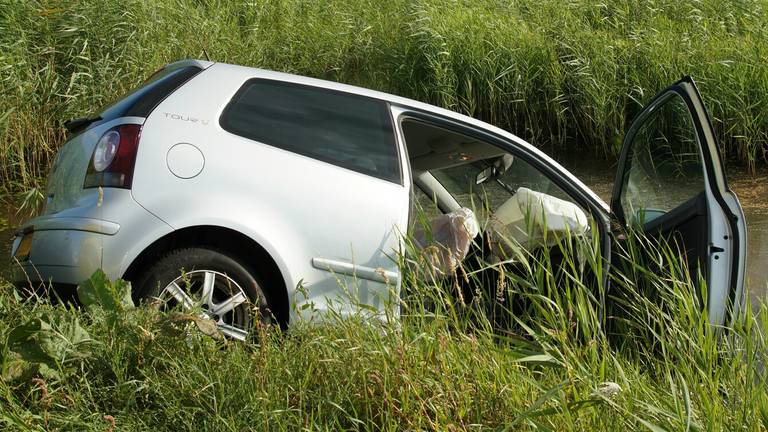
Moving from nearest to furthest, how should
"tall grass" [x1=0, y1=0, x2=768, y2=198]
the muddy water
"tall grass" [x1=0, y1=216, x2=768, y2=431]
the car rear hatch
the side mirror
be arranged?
"tall grass" [x1=0, y1=216, x2=768, y2=431] < the car rear hatch < the side mirror < the muddy water < "tall grass" [x1=0, y1=0, x2=768, y2=198]

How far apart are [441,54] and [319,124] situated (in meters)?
6.15

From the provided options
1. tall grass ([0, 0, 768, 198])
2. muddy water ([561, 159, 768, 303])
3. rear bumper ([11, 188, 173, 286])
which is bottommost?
muddy water ([561, 159, 768, 303])

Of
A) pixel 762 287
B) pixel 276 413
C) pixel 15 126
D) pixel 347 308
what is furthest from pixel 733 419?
pixel 15 126

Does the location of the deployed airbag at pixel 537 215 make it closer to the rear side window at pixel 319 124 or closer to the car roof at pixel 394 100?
the car roof at pixel 394 100

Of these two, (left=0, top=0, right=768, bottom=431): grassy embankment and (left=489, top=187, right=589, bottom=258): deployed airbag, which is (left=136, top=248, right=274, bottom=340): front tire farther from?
(left=489, top=187, right=589, bottom=258): deployed airbag

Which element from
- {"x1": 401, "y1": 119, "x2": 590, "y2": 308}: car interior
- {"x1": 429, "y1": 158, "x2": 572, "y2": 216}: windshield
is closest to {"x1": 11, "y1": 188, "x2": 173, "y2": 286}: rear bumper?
{"x1": 401, "y1": 119, "x2": 590, "y2": 308}: car interior

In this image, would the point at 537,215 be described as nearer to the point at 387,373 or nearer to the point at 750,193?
the point at 387,373

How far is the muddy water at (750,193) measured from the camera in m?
8.36

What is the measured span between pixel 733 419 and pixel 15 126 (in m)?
7.56

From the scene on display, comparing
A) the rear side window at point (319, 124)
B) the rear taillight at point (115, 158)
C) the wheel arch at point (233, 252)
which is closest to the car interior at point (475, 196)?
the rear side window at point (319, 124)

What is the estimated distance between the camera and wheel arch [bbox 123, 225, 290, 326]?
4.68 m

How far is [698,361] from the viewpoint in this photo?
362 centimetres

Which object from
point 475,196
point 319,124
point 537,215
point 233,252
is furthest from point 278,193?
point 475,196

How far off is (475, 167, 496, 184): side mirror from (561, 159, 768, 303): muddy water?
2850mm
